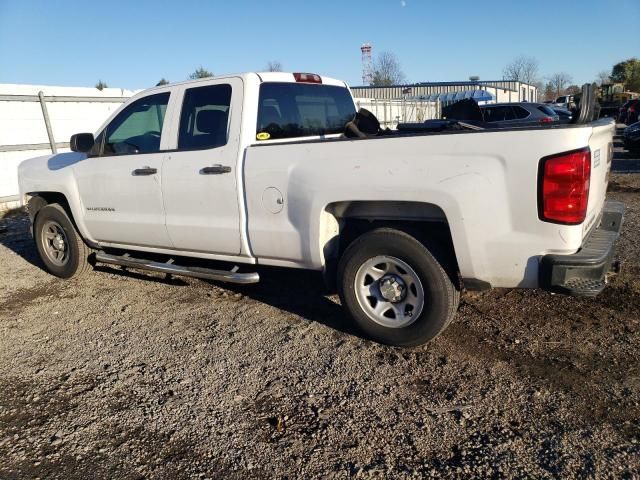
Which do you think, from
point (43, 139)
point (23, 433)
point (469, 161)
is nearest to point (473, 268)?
point (469, 161)

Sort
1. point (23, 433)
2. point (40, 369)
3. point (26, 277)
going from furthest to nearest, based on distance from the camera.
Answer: point (26, 277) → point (40, 369) → point (23, 433)

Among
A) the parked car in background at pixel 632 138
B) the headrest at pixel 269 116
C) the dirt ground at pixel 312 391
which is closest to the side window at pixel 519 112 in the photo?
the parked car in background at pixel 632 138

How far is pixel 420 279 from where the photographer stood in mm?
3584

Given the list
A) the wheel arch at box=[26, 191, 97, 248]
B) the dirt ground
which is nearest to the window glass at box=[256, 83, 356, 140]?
the dirt ground

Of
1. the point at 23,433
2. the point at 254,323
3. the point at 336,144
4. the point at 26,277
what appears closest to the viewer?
Answer: the point at 23,433

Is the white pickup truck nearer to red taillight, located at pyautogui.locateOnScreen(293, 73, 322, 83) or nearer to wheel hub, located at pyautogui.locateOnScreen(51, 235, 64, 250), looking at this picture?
red taillight, located at pyautogui.locateOnScreen(293, 73, 322, 83)

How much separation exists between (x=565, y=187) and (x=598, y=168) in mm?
708

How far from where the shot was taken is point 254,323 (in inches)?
175

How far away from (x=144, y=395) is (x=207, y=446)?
795 millimetres

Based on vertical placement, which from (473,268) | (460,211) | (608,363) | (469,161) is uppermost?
(469,161)

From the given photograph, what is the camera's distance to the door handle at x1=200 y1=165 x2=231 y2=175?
419 centimetres

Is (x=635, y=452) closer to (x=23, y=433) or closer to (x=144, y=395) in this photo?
(x=144, y=395)

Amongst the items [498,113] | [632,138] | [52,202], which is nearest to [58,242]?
[52,202]

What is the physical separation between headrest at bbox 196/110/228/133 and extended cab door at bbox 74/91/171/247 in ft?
1.40
